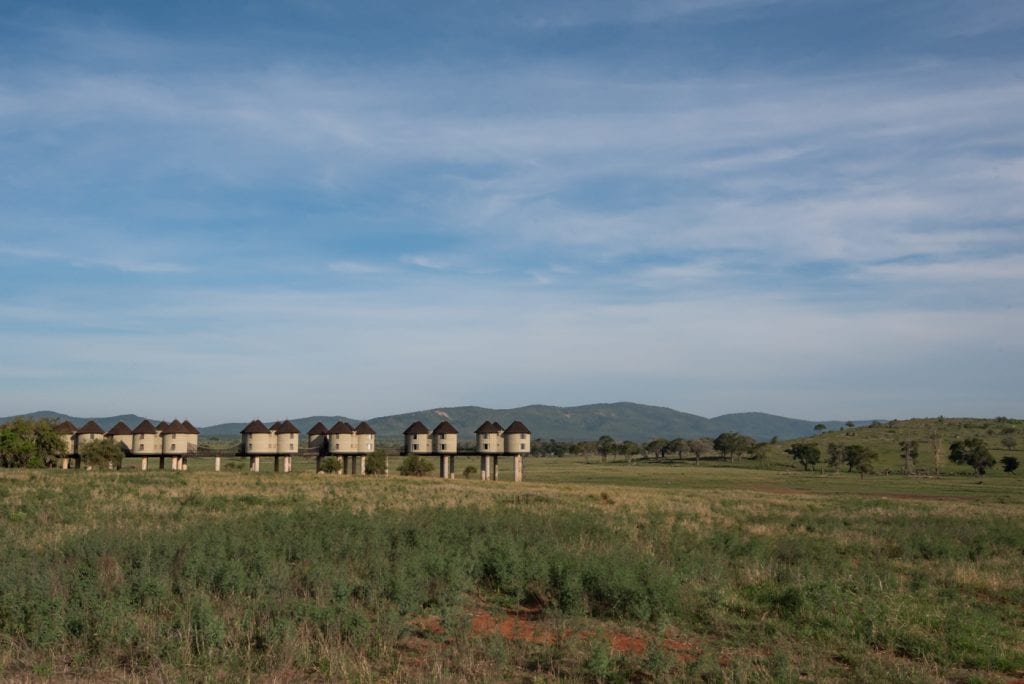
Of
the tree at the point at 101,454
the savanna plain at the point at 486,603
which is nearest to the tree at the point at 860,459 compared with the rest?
the tree at the point at 101,454

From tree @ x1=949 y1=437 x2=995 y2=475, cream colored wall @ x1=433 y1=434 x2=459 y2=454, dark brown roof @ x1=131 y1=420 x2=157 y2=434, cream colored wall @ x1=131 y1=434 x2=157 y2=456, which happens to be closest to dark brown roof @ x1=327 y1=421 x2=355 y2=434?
cream colored wall @ x1=433 y1=434 x2=459 y2=454

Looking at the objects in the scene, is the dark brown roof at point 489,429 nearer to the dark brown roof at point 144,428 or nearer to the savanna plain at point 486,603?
the dark brown roof at point 144,428

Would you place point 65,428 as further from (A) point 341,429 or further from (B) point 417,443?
(B) point 417,443

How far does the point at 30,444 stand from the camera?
228 ft

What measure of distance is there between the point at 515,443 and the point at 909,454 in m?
79.5

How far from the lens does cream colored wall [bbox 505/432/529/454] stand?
2940 inches

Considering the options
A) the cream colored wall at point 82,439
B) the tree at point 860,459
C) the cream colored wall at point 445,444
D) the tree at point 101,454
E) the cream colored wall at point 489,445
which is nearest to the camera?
the tree at point 101,454

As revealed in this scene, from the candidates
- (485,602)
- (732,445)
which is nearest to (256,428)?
(485,602)

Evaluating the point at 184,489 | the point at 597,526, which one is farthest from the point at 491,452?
the point at 597,526

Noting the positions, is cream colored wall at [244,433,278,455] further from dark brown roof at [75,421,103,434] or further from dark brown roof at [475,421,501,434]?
dark brown roof at [475,421,501,434]

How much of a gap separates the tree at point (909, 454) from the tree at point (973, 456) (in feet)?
19.1

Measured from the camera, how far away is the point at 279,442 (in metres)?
73.1

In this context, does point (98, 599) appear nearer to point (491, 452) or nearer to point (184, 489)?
point (184, 489)

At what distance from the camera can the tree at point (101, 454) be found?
6988 cm
